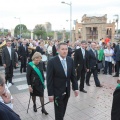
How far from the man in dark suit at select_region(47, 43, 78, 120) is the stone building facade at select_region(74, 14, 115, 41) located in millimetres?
38070

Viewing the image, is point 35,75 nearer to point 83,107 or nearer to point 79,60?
point 83,107

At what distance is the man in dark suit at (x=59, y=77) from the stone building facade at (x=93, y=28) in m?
38.1

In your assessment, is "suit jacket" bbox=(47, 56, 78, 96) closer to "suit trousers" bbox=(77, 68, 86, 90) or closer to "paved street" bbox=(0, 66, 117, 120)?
"paved street" bbox=(0, 66, 117, 120)

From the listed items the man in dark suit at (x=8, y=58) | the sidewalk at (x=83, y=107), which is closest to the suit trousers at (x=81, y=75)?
the sidewalk at (x=83, y=107)

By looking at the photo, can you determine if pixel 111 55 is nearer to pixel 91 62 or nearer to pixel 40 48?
pixel 91 62

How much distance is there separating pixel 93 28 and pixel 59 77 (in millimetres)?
42533

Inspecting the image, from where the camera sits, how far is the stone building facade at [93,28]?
42.1m

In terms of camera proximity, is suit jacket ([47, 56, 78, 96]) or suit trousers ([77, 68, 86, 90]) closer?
suit jacket ([47, 56, 78, 96])

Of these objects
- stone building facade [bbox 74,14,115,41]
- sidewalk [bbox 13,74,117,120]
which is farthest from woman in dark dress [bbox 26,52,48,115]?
stone building facade [bbox 74,14,115,41]

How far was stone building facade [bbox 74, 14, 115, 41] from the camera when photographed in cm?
4210

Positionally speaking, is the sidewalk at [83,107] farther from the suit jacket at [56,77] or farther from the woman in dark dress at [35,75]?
the suit jacket at [56,77]

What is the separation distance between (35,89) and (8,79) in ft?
11.7

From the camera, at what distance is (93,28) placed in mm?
45000

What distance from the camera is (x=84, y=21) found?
4525 centimetres
